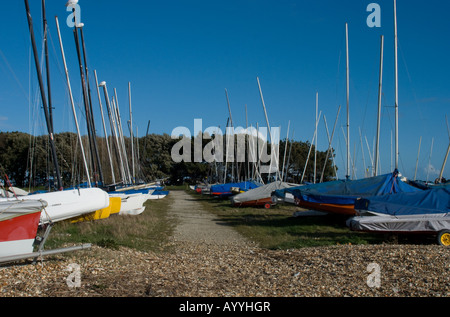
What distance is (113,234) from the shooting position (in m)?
15.0

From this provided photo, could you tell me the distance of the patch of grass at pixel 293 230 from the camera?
14.7 meters

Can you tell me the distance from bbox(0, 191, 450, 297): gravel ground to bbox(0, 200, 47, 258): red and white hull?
1.44 feet

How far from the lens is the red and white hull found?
8.88 metres

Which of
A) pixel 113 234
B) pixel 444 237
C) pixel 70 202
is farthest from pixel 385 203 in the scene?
pixel 70 202

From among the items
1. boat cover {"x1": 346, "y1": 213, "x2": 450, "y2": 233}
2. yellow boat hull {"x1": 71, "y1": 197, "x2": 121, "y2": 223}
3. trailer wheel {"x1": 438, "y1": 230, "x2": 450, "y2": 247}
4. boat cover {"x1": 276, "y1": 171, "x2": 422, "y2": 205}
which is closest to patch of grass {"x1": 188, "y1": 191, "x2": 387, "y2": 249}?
boat cover {"x1": 346, "y1": 213, "x2": 450, "y2": 233}

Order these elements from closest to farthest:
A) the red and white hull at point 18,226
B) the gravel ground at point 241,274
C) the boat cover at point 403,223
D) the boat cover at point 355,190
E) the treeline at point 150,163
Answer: the gravel ground at point 241,274 < the red and white hull at point 18,226 < the boat cover at point 403,223 < the boat cover at point 355,190 < the treeline at point 150,163

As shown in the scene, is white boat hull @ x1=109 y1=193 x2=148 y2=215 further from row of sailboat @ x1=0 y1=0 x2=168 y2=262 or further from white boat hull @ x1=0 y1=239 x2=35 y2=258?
white boat hull @ x1=0 y1=239 x2=35 y2=258

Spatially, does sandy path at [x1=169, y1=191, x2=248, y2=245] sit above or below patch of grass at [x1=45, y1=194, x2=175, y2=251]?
below

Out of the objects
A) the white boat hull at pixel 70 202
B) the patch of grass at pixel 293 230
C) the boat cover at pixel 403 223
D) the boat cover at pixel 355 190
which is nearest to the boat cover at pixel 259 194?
the patch of grass at pixel 293 230

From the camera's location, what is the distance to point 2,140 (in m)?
58.9

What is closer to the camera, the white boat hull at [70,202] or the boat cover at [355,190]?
the white boat hull at [70,202]

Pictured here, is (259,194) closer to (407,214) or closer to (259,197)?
(259,197)

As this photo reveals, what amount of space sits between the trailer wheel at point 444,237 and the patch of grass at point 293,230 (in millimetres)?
1734

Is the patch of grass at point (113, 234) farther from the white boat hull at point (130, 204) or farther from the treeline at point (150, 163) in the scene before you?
the treeline at point (150, 163)
